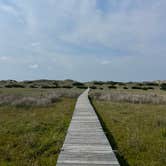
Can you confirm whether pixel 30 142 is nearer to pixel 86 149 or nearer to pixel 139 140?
pixel 86 149

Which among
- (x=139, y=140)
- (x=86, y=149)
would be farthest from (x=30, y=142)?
(x=139, y=140)

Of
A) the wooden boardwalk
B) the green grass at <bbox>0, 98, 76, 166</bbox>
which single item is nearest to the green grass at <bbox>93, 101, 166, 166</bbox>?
the wooden boardwalk

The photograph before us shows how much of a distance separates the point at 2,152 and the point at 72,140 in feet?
6.86

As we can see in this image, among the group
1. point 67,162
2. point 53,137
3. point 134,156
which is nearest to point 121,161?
point 134,156

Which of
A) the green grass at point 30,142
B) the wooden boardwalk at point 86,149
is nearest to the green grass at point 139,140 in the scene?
the wooden boardwalk at point 86,149

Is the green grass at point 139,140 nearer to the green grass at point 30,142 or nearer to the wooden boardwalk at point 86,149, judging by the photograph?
the wooden boardwalk at point 86,149

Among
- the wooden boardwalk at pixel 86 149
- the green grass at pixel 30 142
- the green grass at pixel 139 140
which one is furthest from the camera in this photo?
the green grass at pixel 139 140

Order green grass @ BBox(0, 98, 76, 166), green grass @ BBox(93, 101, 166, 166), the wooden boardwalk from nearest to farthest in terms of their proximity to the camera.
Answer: the wooden boardwalk → green grass @ BBox(0, 98, 76, 166) → green grass @ BBox(93, 101, 166, 166)

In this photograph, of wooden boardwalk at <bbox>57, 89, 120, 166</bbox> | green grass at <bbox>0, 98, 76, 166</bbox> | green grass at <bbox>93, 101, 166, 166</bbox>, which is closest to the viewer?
wooden boardwalk at <bbox>57, 89, 120, 166</bbox>

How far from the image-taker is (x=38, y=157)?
691 cm

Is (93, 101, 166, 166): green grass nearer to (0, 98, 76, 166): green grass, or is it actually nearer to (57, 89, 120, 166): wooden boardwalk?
(57, 89, 120, 166): wooden boardwalk

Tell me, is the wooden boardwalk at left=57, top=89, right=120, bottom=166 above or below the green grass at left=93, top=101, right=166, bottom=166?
above

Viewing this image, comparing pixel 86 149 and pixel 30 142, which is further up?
pixel 86 149

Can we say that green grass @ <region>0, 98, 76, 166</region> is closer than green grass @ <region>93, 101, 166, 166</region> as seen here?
Yes
